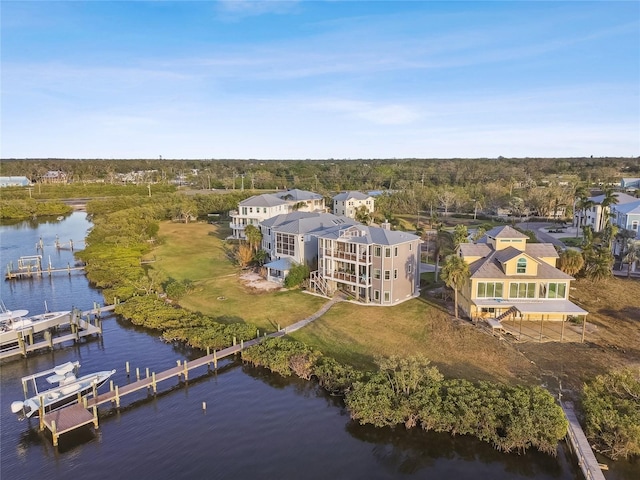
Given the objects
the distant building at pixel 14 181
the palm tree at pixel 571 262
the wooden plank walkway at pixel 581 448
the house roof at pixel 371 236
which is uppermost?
the distant building at pixel 14 181

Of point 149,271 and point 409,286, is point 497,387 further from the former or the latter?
point 149,271

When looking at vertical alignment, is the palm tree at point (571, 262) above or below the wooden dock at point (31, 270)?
above

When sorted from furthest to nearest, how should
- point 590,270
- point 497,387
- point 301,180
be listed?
point 301,180, point 590,270, point 497,387

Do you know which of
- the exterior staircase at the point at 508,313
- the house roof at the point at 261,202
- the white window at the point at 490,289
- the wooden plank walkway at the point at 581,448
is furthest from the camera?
the house roof at the point at 261,202

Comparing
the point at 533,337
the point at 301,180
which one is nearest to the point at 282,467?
the point at 533,337

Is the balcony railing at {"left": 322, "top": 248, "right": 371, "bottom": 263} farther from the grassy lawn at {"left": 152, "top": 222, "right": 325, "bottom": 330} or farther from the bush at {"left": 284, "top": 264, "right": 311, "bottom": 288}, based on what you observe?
the grassy lawn at {"left": 152, "top": 222, "right": 325, "bottom": 330}

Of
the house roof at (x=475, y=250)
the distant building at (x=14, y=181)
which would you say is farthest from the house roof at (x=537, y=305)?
the distant building at (x=14, y=181)

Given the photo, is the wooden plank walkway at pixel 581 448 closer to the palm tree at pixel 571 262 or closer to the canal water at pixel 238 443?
the canal water at pixel 238 443
